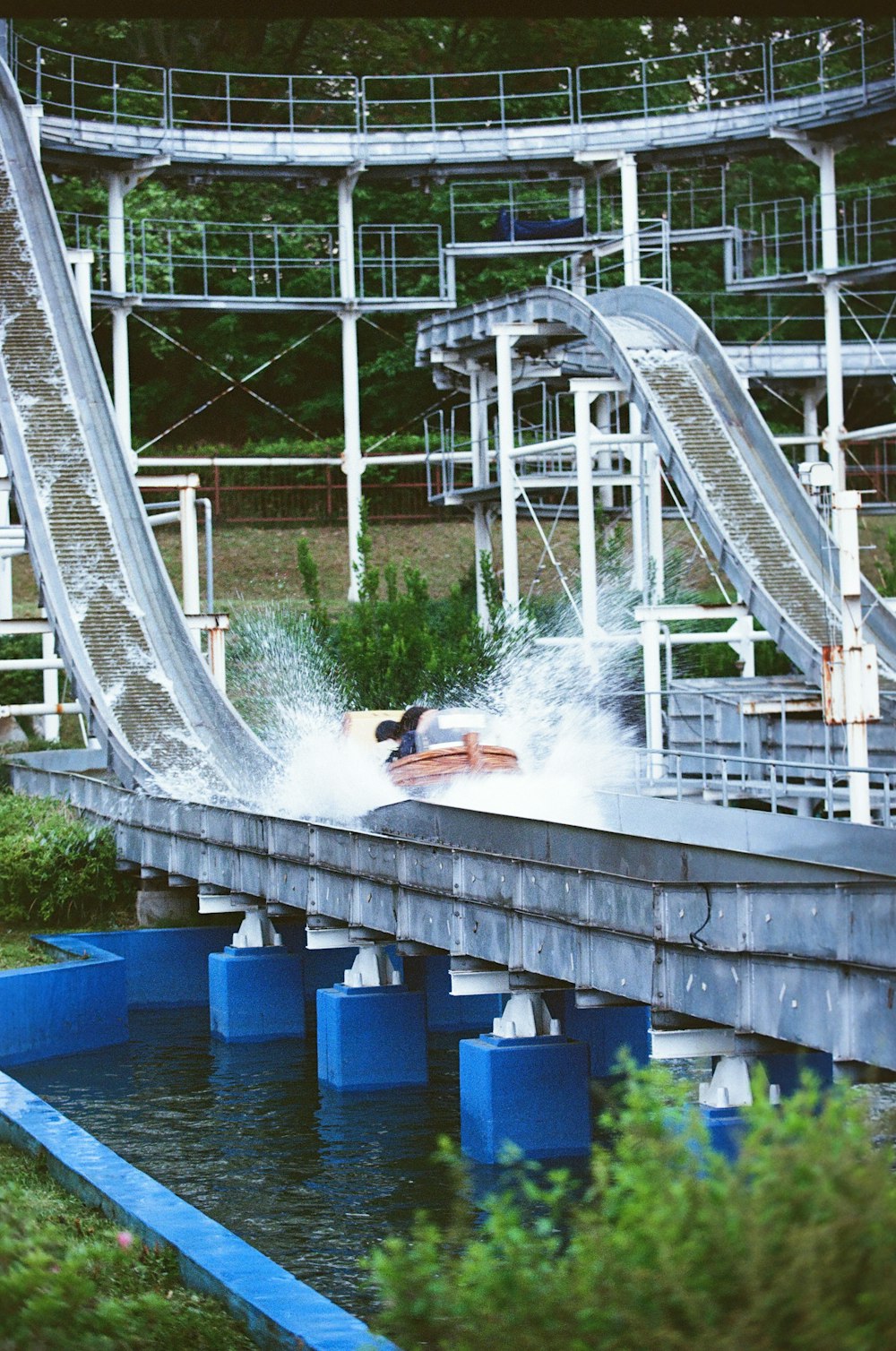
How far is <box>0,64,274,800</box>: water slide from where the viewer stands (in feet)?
92.0

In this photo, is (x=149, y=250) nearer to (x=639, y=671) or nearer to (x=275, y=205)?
(x=275, y=205)

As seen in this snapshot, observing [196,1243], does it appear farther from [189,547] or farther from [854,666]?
[189,547]

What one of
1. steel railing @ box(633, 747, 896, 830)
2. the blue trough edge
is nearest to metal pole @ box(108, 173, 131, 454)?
steel railing @ box(633, 747, 896, 830)

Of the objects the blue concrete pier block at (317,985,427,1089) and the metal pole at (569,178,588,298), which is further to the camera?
the metal pole at (569,178,588,298)

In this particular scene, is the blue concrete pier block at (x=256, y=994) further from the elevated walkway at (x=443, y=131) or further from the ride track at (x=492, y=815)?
the elevated walkway at (x=443, y=131)

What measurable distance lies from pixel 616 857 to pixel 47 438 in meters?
19.8

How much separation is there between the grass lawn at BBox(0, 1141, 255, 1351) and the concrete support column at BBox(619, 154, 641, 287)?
33169 millimetres

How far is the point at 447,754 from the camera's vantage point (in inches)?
862

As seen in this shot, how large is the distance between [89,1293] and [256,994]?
49.9 ft

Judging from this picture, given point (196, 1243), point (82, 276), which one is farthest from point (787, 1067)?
point (82, 276)

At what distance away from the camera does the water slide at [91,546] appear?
28031mm

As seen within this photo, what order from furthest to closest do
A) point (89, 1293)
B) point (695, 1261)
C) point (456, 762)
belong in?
point (456, 762) < point (89, 1293) < point (695, 1261)

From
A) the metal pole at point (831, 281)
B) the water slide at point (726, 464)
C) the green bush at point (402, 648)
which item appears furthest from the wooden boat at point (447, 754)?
the metal pole at point (831, 281)

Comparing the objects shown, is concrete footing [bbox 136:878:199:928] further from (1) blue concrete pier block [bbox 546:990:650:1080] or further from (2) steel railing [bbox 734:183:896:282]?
(2) steel railing [bbox 734:183:896:282]
